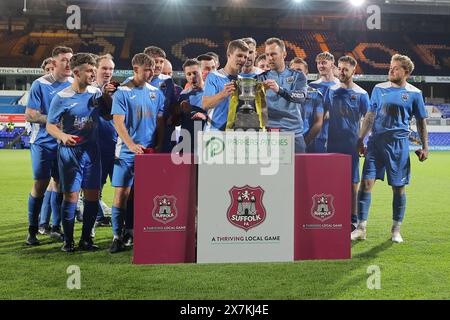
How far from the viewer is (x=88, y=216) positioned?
4457 millimetres

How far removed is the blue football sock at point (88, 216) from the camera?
14.6 ft

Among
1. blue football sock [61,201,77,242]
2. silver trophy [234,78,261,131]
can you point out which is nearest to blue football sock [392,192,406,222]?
silver trophy [234,78,261,131]

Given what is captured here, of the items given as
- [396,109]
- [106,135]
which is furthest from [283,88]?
[106,135]

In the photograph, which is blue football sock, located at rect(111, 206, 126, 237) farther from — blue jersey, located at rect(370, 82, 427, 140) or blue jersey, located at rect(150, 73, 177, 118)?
blue jersey, located at rect(370, 82, 427, 140)

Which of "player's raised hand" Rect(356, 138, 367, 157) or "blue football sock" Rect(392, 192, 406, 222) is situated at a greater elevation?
"player's raised hand" Rect(356, 138, 367, 157)

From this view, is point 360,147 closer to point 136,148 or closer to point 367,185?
point 367,185

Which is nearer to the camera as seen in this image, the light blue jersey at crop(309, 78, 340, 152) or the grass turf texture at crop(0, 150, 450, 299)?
the grass turf texture at crop(0, 150, 450, 299)

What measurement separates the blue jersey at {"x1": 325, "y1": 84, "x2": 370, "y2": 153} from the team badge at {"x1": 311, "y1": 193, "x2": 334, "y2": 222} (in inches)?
52.7

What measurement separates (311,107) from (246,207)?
1963 mm

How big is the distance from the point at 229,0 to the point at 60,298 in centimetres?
2551

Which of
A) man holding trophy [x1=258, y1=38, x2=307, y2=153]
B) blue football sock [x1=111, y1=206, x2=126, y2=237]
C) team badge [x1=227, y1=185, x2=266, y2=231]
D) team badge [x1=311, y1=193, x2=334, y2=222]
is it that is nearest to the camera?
team badge [x1=227, y1=185, x2=266, y2=231]

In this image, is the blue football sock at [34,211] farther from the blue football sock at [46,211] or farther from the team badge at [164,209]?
the team badge at [164,209]

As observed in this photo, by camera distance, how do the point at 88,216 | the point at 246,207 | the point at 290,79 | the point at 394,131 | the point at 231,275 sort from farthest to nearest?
the point at 394,131 → the point at 290,79 → the point at 88,216 → the point at 246,207 → the point at 231,275

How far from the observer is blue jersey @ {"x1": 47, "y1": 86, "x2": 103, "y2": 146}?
4.31 m
